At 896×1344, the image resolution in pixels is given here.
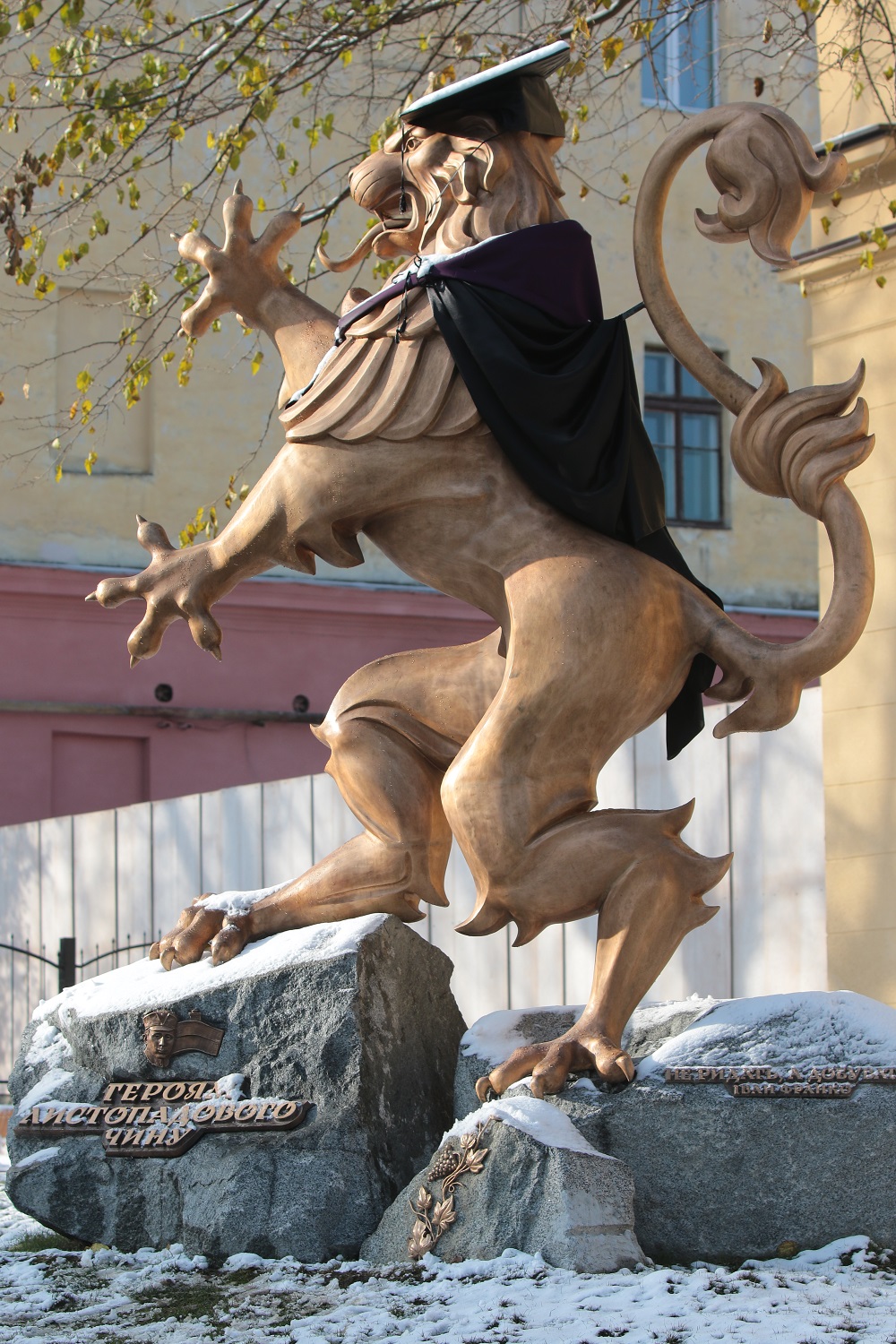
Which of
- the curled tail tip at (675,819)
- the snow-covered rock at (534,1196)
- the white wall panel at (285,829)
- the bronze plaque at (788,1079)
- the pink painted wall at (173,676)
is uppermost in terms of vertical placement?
the pink painted wall at (173,676)

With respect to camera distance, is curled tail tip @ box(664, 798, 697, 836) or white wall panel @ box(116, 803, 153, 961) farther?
white wall panel @ box(116, 803, 153, 961)

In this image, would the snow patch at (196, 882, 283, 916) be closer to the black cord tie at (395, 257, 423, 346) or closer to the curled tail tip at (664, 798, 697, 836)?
the curled tail tip at (664, 798, 697, 836)

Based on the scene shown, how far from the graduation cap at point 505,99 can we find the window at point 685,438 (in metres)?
11.1

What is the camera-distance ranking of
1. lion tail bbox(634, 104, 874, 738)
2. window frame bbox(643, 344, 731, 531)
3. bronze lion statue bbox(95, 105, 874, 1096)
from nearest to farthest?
bronze lion statue bbox(95, 105, 874, 1096), lion tail bbox(634, 104, 874, 738), window frame bbox(643, 344, 731, 531)

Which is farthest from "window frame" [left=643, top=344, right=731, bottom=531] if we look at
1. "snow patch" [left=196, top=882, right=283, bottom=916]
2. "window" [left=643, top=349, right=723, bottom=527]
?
"snow patch" [left=196, top=882, right=283, bottom=916]

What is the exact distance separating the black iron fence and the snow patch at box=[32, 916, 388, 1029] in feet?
13.6

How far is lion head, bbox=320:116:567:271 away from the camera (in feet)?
11.1

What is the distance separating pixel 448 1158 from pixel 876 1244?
0.71 metres

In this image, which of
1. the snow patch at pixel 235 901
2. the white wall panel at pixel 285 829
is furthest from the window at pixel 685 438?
the snow patch at pixel 235 901

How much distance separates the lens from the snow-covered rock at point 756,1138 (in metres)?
2.92

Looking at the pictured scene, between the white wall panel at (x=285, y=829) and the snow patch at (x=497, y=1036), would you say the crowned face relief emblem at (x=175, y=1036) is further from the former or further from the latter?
the white wall panel at (x=285, y=829)

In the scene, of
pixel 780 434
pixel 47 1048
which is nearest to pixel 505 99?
pixel 780 434

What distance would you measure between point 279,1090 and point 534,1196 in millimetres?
714

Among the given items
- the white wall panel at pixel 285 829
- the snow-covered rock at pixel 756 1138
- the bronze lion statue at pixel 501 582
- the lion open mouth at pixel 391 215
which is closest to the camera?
the snow-covered rock at pixel 756 1138
